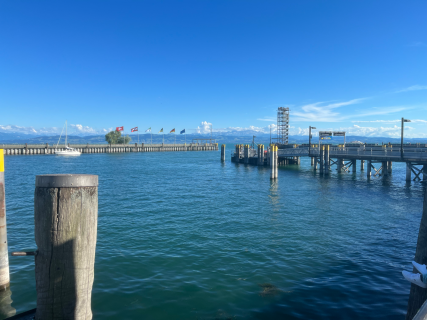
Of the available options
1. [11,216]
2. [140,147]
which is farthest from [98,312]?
[140,147]

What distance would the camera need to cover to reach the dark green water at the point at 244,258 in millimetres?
8609

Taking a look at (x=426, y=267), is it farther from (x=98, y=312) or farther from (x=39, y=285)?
(x=98, y=312)

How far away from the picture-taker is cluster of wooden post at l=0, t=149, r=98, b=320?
4250 millimetres

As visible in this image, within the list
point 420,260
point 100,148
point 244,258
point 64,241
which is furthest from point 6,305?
point 100,148

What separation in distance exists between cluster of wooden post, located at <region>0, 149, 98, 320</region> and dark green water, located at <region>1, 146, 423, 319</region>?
410cm

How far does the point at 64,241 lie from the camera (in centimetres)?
437

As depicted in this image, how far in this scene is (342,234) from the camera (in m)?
15.4

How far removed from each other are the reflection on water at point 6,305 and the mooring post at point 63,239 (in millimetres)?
4830

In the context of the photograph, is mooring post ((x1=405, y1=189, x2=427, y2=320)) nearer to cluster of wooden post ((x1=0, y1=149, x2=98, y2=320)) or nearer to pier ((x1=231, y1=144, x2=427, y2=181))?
cluster of wooden post ((x1=0, y1=149, x2=98, y2=320))

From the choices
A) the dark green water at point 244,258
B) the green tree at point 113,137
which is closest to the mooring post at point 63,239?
the dark green water at point 244,258

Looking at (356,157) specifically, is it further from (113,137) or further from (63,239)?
(113,137)

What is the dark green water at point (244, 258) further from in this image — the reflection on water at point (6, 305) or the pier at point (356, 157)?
the pier at point (356, 157)

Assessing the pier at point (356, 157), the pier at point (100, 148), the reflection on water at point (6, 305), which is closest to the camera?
the reflection on water at point (6, 305)

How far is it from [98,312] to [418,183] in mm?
36793
